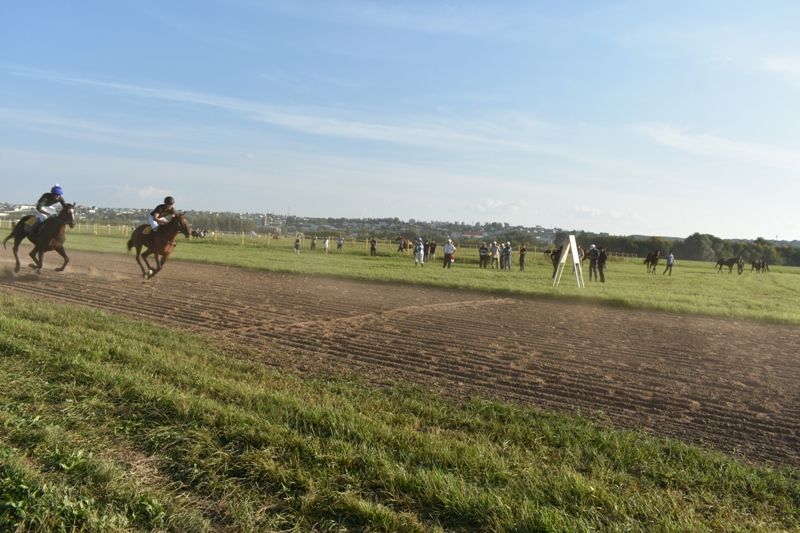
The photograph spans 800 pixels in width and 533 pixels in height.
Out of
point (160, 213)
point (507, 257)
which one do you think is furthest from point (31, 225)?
point (507, 257)

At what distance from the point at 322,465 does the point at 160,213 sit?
→ 14.1 m

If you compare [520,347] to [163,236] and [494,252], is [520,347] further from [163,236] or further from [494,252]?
[494,252]

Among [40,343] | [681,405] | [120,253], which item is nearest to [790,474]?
[681,405]

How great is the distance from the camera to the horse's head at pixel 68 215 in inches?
598

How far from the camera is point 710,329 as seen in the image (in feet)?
46.6

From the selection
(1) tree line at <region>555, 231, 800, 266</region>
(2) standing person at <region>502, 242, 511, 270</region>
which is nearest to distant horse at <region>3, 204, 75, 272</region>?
(2) standing person at <region>502, 242, 511, 270</region>

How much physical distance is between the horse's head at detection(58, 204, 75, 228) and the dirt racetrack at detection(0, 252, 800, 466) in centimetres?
180

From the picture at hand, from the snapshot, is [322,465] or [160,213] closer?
[322,465]

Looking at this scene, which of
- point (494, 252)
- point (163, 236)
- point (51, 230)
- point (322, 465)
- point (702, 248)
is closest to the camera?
point (322, 465)

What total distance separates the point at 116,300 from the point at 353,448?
10975mm

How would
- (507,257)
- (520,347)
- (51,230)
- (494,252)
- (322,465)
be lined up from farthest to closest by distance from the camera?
(494,252)
(507,257)
(51,230)
(520,347)
(322,465)

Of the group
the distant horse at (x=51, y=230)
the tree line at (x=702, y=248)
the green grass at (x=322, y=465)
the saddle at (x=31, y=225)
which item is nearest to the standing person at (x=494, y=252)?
the distant horse at (x=51, y=230)

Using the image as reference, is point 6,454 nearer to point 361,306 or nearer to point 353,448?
point 353,448

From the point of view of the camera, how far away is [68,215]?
15.3m
